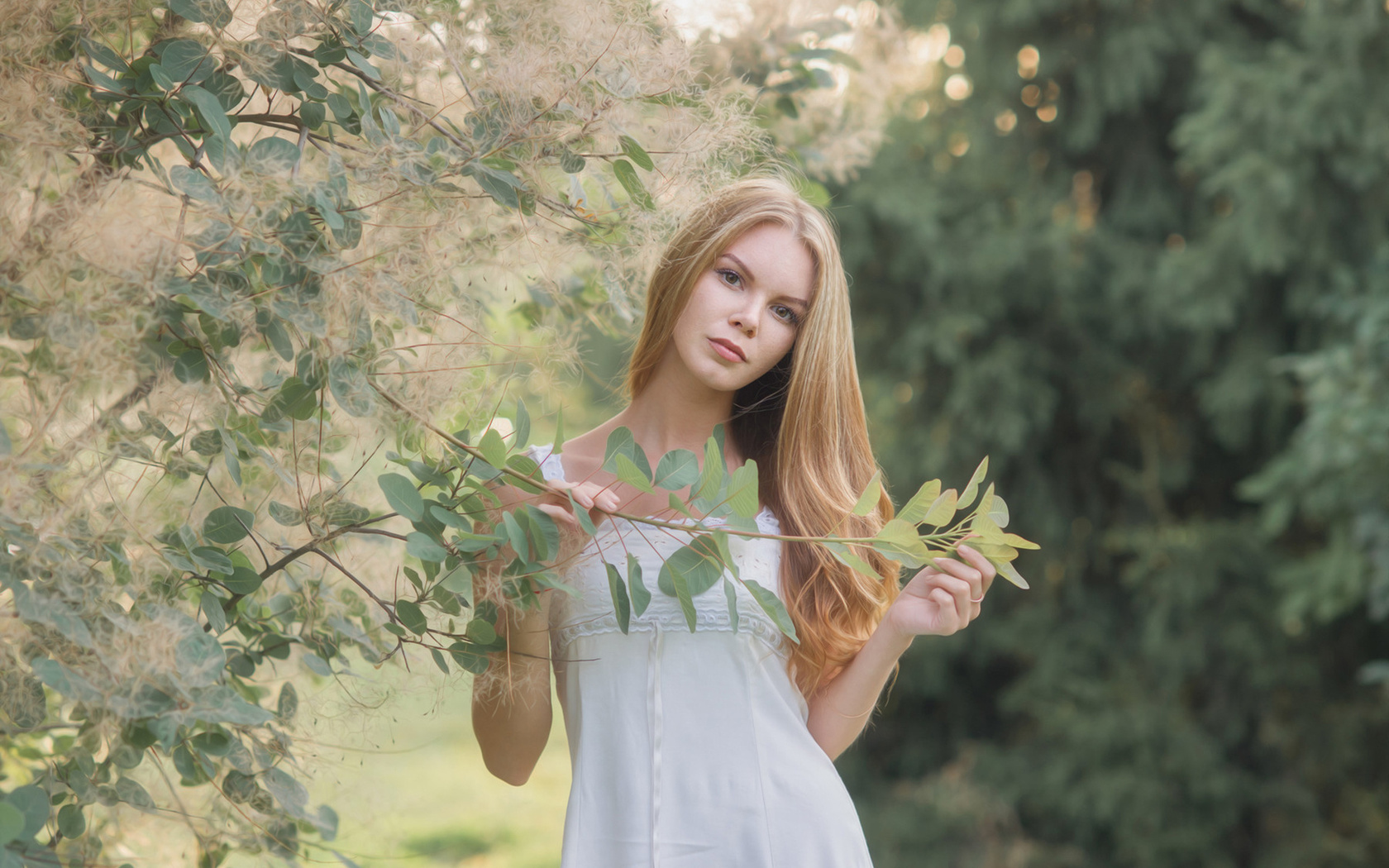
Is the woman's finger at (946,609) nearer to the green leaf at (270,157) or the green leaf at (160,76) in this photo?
the green leaf at (270,157)

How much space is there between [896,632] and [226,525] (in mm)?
869

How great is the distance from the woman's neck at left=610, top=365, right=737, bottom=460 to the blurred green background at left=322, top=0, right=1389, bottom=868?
317 centimetres

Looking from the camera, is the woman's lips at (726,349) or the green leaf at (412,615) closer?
the green leaf at (412,615)

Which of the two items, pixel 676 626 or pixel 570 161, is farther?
pixel 676 626

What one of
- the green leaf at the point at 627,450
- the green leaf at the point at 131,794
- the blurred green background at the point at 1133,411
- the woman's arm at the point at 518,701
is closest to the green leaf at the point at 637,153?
the green leaf at the point at 627,450

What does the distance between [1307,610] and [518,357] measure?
13.6 ft

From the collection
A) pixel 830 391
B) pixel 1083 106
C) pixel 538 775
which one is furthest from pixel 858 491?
pixel 538 775

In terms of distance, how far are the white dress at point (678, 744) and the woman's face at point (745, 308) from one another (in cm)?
24

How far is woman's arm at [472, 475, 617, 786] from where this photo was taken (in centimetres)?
121

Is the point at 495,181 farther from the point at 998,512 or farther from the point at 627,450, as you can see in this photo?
the point at 998,512

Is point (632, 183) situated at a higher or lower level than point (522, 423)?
higher

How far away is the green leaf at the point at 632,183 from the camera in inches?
47.9

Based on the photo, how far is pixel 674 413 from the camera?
5.71ft

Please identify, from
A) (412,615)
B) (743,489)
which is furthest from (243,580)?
(743,489)
